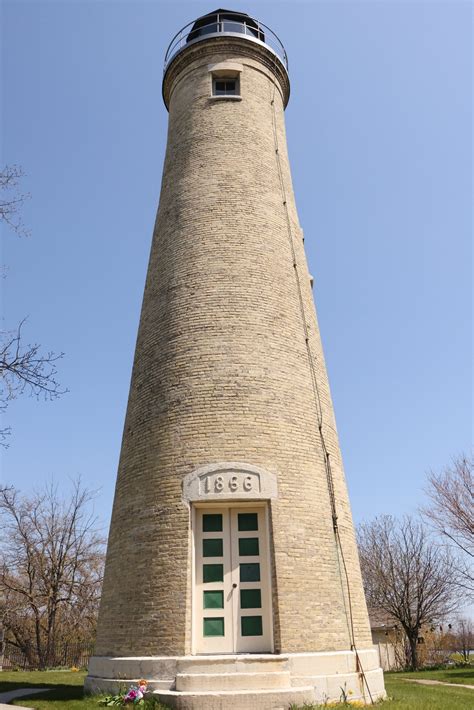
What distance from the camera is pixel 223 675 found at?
9.09 m

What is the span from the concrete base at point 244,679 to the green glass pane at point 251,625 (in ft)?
2.31

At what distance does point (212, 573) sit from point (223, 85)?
13136 millimetres

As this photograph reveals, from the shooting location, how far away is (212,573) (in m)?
10.7

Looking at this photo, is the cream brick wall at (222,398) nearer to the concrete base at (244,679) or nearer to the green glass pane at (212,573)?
the concrete base at (244,679)

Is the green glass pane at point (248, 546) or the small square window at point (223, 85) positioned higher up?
the small square window at point (223, 85)

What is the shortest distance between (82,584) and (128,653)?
841 inches

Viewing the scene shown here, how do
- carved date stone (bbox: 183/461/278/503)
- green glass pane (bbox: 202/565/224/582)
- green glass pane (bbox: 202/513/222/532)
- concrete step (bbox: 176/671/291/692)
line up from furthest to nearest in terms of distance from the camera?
green glass pane (bbox: 202/513/222/532)
carved date stone (bbox: 183/461/278/503)
green glass pane (bbox: 202/565/224/582)
concrete step (bbox: 176/671/291/692)

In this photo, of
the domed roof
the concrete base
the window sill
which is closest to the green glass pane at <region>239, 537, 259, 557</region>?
the concrete base

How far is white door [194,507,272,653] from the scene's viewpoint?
10234 millimetres

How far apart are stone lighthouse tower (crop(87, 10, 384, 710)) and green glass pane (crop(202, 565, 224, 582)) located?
0.18 ft

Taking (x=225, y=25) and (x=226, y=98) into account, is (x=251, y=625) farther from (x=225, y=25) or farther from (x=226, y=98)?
(x=225, y=25)

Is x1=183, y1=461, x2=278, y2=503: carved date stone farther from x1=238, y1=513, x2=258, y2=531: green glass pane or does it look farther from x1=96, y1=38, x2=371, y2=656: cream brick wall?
x1=238, y1=513, x2=258, y2=531: green glass pane

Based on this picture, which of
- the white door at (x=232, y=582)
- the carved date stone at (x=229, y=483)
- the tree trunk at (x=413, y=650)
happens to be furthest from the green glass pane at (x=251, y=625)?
the tree trunk at (x=413, y=650)

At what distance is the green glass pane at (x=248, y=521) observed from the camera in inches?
433
